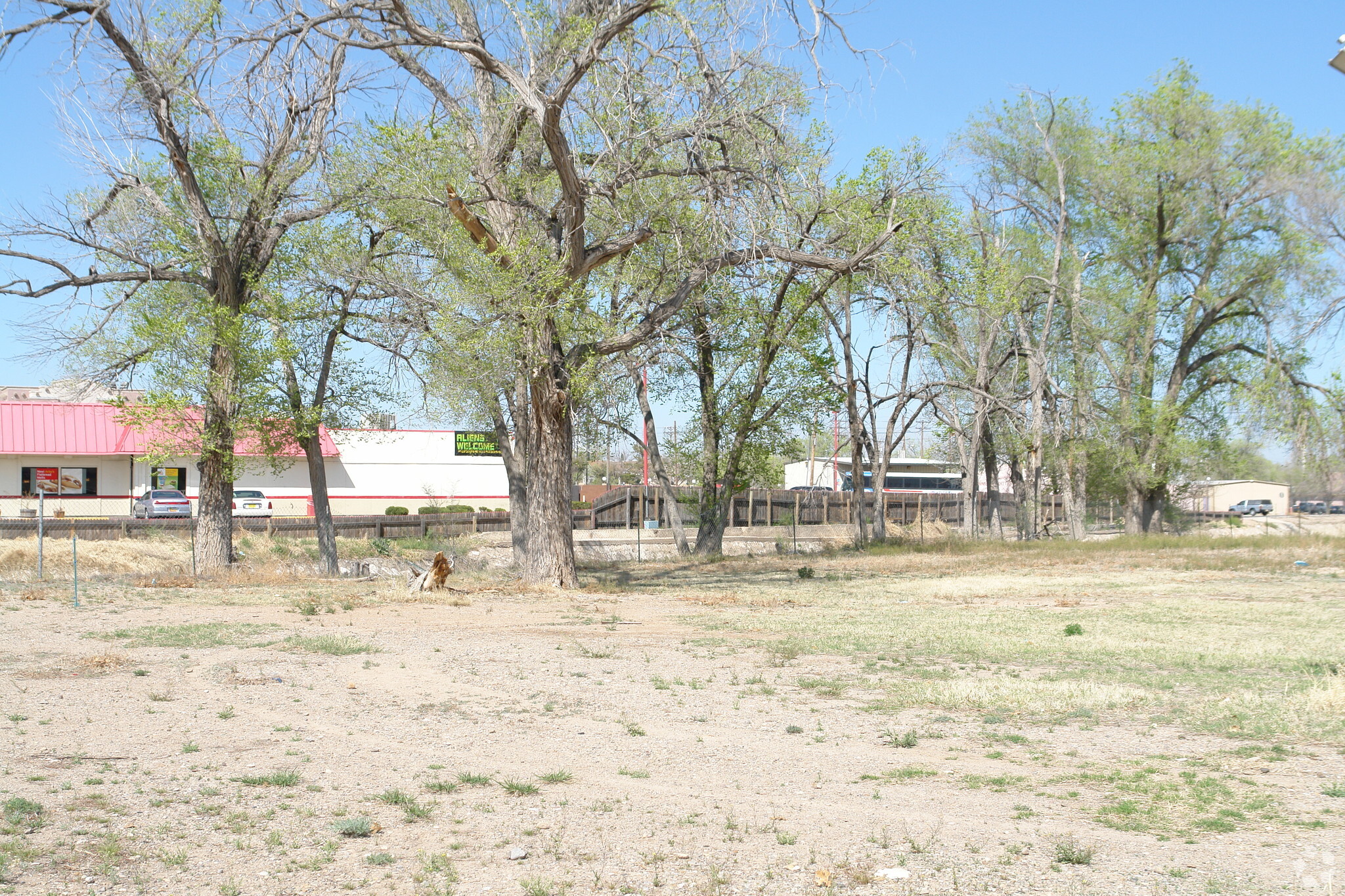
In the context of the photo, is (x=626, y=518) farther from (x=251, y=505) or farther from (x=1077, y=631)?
(x=1077, y=631)

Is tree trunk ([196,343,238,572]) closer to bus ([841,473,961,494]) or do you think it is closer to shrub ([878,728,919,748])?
shrub ([878,728,919,748])

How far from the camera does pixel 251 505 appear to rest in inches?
1778

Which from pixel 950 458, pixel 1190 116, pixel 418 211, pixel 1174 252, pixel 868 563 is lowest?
pixel 868 563

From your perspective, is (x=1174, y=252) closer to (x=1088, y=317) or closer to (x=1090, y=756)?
(x=1088, y=317)

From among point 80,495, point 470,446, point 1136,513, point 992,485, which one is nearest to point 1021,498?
point 992,485

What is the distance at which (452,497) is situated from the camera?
5359 centimetres

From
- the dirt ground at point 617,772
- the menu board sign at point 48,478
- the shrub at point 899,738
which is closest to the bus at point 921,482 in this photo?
the menu board sign at point 48,478

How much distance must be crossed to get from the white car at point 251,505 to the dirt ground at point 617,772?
34.3 metres

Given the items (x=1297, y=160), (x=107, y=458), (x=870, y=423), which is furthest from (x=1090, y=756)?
(x=107, y=458)

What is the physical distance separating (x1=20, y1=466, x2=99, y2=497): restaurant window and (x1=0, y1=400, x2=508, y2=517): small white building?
0.09 feet

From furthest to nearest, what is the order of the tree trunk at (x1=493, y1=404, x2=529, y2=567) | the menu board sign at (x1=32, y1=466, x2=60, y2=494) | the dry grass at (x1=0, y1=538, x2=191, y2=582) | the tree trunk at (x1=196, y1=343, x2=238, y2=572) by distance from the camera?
1. the menu board sign at (x1=32, y1=466, x2=60, y2=494)
2. the tree trunk at (x1=493, y1=404, x2=529, y2=567)
3. the dry grass at (x1=0, y1=538, x2=191, y2=582)
4. the tree trunk at (x1=196, y1=343, x2=238, y2=572)

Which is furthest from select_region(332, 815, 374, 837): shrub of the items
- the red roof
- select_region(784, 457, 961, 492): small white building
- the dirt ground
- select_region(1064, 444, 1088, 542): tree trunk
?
select_region(784, 457, 961, 492): small white building

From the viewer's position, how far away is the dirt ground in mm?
4660

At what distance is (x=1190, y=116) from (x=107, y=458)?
1738 inches
